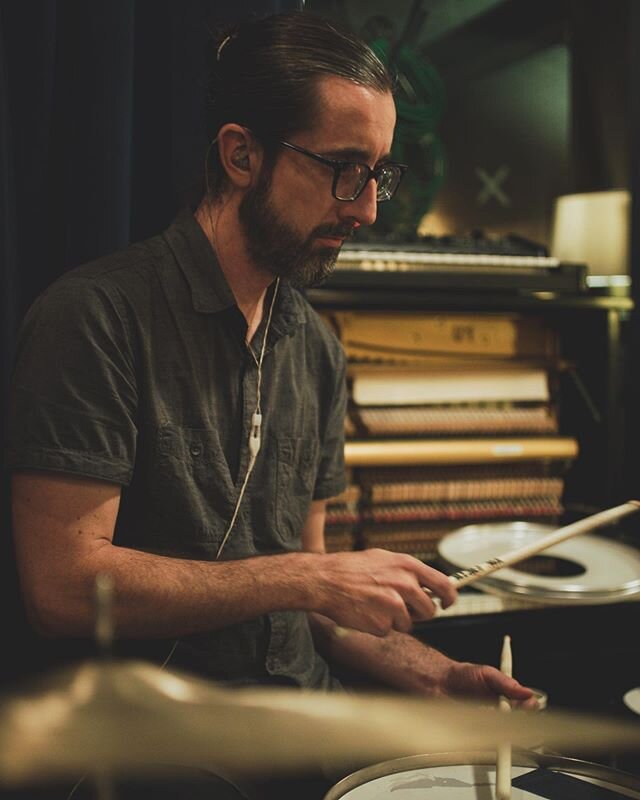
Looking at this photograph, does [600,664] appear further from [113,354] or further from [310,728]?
[310,728]

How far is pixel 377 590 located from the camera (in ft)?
3.53

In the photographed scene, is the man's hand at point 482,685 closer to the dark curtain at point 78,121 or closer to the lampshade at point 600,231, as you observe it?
the dark curtain at point 78,121

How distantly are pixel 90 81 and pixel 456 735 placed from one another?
1.35 meters

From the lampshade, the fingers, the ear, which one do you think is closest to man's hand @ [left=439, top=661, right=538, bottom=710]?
the fingers

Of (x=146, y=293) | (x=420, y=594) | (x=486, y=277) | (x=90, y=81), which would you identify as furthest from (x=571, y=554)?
(x=90, y=81)

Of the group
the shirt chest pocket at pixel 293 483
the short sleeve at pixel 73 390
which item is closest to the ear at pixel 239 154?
the short sleeve at pixel 73 390

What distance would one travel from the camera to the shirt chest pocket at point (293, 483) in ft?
4.50

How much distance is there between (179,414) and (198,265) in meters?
0.23

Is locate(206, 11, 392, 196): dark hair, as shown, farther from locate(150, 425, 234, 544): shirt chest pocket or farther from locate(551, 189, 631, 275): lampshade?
locate(551, 189, 631, 275): lampshade

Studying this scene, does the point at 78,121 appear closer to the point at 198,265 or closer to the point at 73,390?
the point at 198,265

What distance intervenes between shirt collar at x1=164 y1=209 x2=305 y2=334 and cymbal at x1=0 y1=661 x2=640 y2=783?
1027 mm

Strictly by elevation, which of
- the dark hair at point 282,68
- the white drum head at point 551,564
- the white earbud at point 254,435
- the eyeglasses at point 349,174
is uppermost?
the dark hair at point 282,68

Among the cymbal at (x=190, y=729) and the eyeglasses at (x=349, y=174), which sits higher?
the eyeglasses at (x=349, y=174)

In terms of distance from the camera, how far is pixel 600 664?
1.75m
